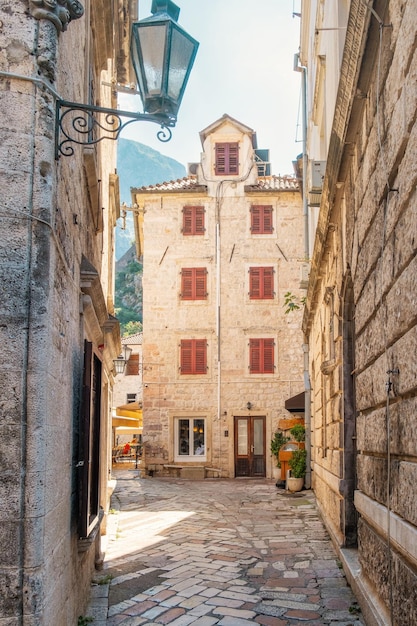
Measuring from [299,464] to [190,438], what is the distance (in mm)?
7699

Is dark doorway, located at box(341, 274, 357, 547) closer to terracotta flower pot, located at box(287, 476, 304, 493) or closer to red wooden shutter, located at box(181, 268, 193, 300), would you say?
terracotta flower pot, located at box(287, 476, 304, 493)

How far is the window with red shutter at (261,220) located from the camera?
80.7 ft

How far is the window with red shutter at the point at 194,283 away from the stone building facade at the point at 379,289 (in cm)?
1684

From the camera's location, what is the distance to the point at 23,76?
350 centimetres

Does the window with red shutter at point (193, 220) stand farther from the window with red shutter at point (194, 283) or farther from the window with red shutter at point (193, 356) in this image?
the window with red shutter at point (193, 356)

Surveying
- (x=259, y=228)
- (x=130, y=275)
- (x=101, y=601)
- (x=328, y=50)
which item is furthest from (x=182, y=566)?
(x=130, y=275)

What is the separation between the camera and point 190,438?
76.9 feet

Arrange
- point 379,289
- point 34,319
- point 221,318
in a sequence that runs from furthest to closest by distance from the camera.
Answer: point 221,318 < point 379,289 < point 34,319

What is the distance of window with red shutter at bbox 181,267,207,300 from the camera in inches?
956

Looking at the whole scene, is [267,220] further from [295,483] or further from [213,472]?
[295,483]

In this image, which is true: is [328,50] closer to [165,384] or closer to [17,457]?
[17,457]

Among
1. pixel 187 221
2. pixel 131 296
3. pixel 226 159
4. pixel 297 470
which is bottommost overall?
pixel 297 470

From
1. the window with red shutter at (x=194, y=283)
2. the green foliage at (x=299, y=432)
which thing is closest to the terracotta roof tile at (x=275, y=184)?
the window with red shutter at (x=194, y=283)

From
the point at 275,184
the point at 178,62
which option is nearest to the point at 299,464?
the point at 275,184
